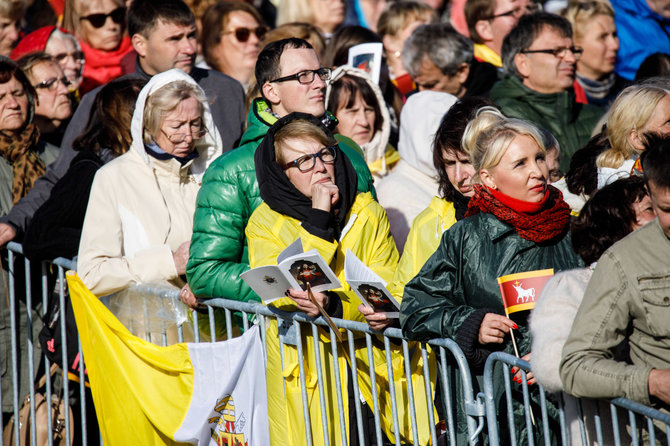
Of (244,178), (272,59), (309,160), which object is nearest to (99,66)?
→ (272,59)

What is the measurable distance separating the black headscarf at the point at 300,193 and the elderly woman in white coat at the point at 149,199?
2.78ft

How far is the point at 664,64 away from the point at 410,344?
364 cm

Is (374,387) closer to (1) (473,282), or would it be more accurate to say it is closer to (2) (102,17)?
(1) (473,282)

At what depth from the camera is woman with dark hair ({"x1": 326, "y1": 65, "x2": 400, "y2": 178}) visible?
6.52 metres

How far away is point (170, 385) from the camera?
5012mm

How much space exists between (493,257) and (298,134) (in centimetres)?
134

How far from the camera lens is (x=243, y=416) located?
4820 mm

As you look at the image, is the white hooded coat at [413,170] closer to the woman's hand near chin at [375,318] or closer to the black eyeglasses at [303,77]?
the black eyeglasses at [303,77]

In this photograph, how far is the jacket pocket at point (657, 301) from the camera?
10.1 feet

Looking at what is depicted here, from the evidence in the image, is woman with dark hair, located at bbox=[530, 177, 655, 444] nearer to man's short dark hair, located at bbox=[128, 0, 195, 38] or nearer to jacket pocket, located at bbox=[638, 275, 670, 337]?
jacket pocket, located at bbox=[638, 275, 670, 337]

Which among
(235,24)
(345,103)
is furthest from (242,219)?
(235,24)

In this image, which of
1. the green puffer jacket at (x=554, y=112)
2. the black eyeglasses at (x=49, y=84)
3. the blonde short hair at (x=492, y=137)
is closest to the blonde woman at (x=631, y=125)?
the blonde short hair at (x=492, y=137)

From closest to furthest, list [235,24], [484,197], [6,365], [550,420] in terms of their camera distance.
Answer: [550,420] → [484,197] → [6,365] → [235,24]

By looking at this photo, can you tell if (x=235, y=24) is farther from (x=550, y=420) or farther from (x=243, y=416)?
(x=550, y=420)
